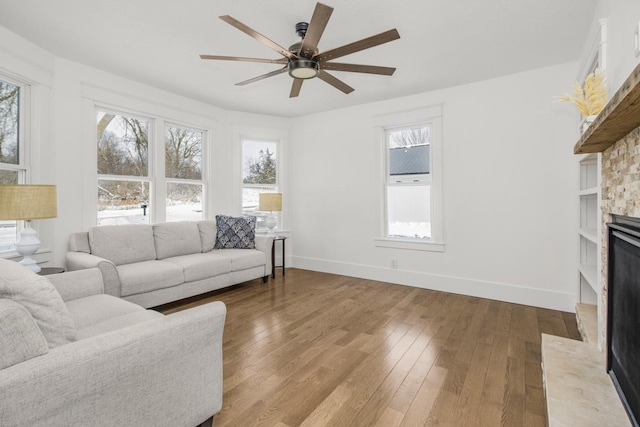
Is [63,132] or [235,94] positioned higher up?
[235,94]

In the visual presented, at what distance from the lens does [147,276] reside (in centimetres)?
315

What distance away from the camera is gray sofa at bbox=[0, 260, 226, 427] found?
104 centimetres

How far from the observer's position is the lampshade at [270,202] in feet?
16.1

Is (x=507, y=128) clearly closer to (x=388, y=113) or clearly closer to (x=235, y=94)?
(x=388, y=113)

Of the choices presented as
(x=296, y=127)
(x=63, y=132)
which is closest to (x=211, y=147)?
(x=296, y=127)

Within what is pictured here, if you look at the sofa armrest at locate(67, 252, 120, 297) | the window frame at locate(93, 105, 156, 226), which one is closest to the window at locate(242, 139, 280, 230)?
the window frame at locate(93, 105, 156, 226)

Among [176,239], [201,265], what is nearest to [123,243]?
[176,239]

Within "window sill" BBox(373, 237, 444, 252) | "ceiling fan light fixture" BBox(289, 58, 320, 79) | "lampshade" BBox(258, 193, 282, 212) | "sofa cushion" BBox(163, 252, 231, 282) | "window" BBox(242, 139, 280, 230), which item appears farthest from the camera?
"window" BBox(242, 139, 280, 230)

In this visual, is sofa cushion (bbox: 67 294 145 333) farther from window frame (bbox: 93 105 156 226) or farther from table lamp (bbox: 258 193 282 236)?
table lamp (bbox: 258 193 282 236)

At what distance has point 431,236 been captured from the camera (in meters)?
4.27

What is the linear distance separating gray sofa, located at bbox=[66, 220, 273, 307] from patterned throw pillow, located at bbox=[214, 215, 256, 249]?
8 cm

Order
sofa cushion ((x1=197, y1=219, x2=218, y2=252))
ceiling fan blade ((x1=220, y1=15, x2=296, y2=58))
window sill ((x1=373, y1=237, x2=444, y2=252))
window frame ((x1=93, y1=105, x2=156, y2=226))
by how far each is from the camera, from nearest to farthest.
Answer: ceiling fan blade ((x1=220, y1=15, x2=296, y2=58)) → window frame ((x1=93, y1=105, x2=156, y2=226)) → window sill ((x1=373, y1=237, x2=444, y2=252)) → sofa cushion ((x1=197, y1=219, x2=218, y2=252))

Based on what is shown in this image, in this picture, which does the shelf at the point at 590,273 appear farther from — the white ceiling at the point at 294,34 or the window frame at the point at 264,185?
the window frame at the point at 264,185

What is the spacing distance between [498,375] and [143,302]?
3.14m
